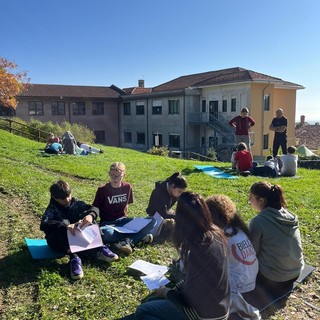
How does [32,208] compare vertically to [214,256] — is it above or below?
below

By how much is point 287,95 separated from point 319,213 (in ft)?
86.6

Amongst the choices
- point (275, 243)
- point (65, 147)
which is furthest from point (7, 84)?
point (275, 243)

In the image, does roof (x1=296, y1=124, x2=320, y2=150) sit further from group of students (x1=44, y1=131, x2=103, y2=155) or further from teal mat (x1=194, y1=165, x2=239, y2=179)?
group of students (x1=44, y1=131, x2=103, y2=155)

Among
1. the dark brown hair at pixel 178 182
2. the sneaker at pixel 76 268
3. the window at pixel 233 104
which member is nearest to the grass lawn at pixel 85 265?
the sneaker at pixel 76 268

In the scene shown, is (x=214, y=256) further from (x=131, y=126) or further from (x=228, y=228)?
(x=131, y=126)

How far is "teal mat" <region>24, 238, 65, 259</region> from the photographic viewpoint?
4.50m

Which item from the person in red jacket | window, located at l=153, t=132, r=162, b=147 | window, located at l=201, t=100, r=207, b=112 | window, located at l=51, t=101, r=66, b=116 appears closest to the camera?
the person in red jacket

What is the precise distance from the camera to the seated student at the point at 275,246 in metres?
3.75

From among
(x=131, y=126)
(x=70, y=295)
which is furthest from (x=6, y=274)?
(x=131, y=126)

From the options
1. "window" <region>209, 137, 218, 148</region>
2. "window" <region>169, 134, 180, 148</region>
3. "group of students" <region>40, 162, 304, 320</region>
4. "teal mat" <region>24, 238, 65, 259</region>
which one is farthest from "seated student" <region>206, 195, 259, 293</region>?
"window" <region>169, 134, 180, 148</region>

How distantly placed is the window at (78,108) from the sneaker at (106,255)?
3444 centimetres

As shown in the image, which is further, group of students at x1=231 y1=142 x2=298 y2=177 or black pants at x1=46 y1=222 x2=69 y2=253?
group of students at x1=231 y1=142 x2=298 y2=177

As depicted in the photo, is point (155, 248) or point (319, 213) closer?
point (155, 248)

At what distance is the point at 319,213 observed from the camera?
7.09 meters
